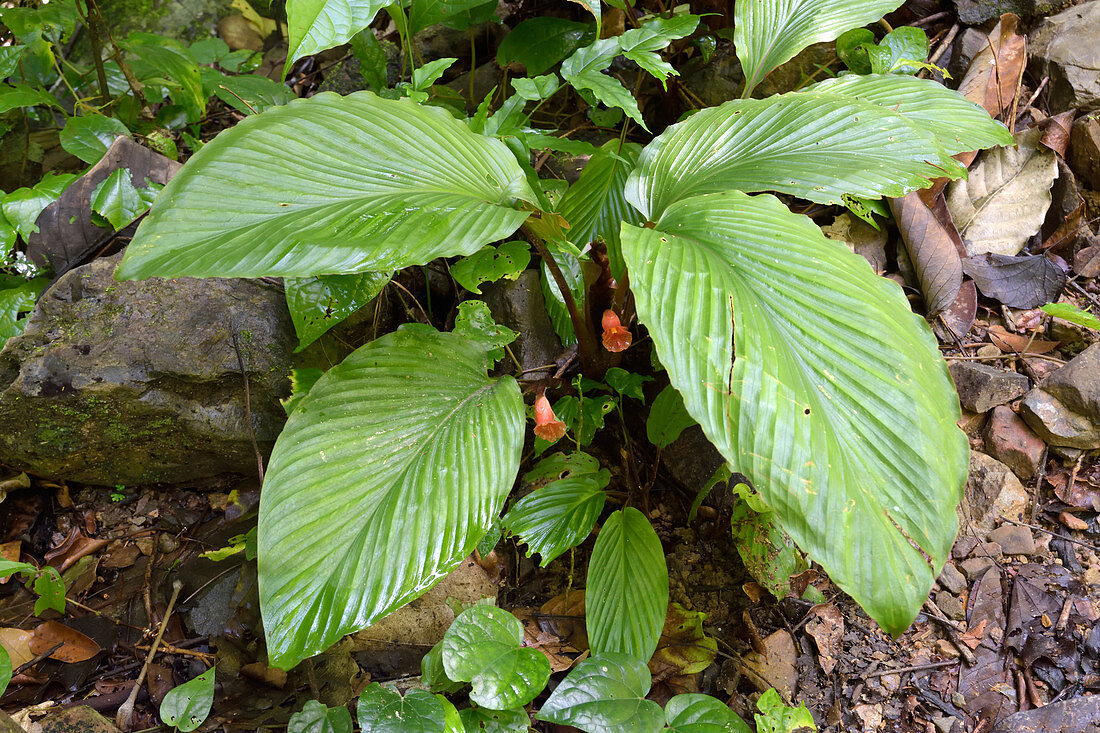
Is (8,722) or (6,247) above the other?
(6,247)

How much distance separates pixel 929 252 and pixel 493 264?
135 cm

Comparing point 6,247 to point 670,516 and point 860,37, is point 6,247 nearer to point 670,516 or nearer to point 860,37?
point 670,516

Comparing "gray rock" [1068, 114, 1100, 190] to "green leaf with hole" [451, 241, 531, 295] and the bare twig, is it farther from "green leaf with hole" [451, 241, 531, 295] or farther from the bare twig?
the bare twig

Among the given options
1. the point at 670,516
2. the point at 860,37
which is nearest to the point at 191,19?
the point at 860,37

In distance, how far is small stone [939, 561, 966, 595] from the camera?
1613 millimetres

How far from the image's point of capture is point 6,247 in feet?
6.14

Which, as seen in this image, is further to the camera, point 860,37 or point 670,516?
point 860,37

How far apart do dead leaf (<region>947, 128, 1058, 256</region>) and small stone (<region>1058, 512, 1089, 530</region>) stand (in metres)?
0.86

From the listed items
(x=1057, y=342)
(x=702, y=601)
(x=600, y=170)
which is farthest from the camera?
(x=1057, y=342)

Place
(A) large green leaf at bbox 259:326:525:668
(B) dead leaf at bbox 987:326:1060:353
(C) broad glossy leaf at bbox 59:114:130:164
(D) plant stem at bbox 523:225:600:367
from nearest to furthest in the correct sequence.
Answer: (A) large green leaf at bbox 259:326:525:668
(D) plant stem at bbox 523:225:600:367
(B) dead leaf at bbox 987:326:1060:353
(C) broad glossy leaf at bbox 59:114:130:164

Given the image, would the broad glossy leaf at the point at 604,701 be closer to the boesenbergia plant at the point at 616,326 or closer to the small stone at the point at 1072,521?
the boesenbergia plant at the point at 616,326

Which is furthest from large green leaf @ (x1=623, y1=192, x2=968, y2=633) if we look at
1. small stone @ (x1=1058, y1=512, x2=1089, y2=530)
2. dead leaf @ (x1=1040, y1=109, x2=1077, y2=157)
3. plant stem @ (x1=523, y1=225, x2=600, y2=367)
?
dead leaf @ (x1=1040, y1=109, x2=1077, y2=157)

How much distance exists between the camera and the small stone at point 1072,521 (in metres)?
1.67

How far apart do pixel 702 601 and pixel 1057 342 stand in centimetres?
131
